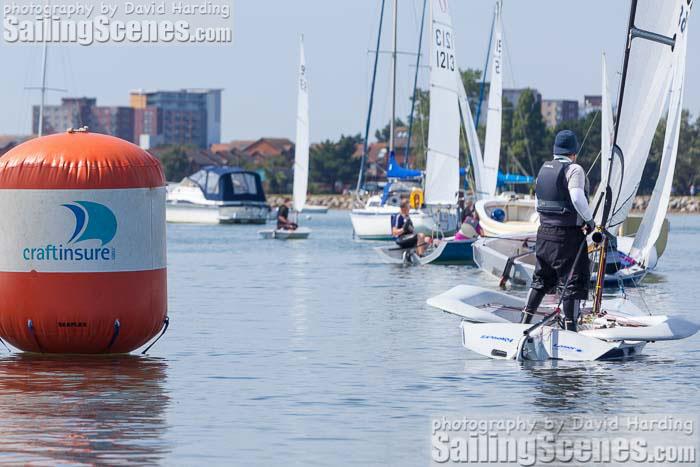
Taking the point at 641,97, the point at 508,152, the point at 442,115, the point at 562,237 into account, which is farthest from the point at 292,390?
the point at 508,152

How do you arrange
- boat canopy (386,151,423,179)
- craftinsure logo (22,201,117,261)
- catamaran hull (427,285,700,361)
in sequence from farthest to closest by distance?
boat canopy (386,151,423,179), catamaran hull (427,285,700,361), craftinsure logo (22,201,117,261)

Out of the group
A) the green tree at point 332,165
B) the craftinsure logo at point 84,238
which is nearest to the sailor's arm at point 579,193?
the craftinsure logo at point 84,238

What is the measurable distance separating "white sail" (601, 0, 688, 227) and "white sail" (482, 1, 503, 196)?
3335 cm

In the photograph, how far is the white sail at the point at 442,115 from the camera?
142 feet

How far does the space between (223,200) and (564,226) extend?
75.2m

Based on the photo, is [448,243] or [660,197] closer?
[660,197]

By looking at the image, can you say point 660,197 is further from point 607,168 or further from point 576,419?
point 576,419

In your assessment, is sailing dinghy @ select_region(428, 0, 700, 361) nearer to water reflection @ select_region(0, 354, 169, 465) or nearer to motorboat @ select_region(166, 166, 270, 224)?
water reflection @ select_region(0, 354, 169, 465)

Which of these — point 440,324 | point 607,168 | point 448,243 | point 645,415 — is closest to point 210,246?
point 448,243

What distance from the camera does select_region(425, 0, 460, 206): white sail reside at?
142 ft

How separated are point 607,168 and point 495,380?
12.1 feet

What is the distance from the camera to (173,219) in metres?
91.9

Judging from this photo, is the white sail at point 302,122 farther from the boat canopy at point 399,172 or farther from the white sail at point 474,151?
the white sail at point 474,151

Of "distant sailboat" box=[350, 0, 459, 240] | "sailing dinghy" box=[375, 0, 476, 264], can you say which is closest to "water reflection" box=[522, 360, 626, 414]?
"sailing dinghy" box=[375, 0, 476, 264]
